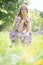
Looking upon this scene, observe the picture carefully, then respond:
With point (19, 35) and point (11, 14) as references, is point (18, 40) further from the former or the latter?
point (11, 14)

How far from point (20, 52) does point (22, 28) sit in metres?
0.21

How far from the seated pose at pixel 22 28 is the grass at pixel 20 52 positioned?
38 millimetres

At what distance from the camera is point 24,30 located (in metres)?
1.90

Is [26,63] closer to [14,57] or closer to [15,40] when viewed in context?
[14,57]

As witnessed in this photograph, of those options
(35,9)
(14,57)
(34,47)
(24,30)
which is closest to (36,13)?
(35,9)

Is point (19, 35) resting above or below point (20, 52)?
above

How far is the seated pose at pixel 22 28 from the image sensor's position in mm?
1890

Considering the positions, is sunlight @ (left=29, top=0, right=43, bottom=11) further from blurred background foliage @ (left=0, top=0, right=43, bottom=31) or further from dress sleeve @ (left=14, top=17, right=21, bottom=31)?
dress sleeve @ (left=14, top=17, right=21, bottom=31)

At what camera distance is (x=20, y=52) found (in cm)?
186

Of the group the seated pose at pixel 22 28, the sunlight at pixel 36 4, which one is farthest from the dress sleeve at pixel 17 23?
the sunlight at pixel 36 4

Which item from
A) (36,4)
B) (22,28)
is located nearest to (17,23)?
(22,28)

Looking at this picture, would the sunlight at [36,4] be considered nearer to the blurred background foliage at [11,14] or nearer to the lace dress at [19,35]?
the blurred background foliage at [11,14]

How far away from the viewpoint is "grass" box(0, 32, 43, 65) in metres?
1.81

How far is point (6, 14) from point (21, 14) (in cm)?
15
